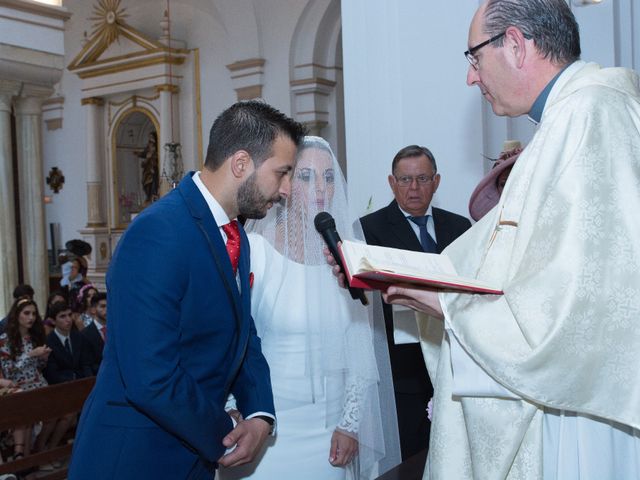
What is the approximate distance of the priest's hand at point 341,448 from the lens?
Answer: 2592 millimetres

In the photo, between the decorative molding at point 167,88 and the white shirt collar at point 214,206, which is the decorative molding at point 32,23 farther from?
the decorative molding at point 167,88

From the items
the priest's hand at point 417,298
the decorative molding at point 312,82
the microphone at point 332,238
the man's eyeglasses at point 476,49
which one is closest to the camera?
the priest's hand at point 417,298

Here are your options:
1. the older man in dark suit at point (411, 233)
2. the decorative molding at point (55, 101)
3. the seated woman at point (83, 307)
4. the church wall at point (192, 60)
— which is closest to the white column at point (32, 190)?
the seated woman at point (83, 307)

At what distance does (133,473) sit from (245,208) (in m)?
0.83

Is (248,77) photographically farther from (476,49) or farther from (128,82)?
(476,49)

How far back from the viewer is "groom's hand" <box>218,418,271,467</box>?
2240 millimetres

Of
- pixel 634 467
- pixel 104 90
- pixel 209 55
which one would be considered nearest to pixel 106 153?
pixel 104 90

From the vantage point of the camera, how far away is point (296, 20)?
11711 millimetres

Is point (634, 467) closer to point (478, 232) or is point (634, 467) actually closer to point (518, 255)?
point (518, 255)

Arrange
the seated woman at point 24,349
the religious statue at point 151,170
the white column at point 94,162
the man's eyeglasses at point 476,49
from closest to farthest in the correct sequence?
the man's eyeglasses at point 476,49, the seated woman at point 24,349, the religious statue at point 151,170, the white column at point 94,162

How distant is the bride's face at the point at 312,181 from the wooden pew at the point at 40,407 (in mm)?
2356

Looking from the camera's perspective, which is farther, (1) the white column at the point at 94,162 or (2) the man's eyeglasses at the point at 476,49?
(1) the white column at the point at 94,162

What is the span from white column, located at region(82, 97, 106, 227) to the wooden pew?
10.6m

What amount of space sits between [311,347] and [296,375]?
0.12m
